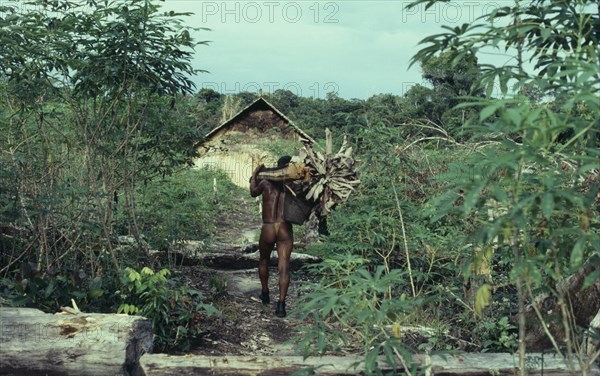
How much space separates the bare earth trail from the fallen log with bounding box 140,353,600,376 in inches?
13.8

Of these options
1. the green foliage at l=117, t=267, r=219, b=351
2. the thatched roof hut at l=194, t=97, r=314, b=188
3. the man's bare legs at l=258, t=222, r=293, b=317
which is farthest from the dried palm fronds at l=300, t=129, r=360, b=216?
the thatched roof hut at l=194, t=97, r=314, b=188

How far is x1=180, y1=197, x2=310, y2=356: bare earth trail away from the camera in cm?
715

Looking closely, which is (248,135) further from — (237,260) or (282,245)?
(282,245)

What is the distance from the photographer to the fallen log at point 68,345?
5328 mm

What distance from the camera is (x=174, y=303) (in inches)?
270

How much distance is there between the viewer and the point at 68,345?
211 inches

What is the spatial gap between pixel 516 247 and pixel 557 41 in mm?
1302

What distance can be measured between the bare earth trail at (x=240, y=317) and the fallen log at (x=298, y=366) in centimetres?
35

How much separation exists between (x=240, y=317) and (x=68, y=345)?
2864 mm

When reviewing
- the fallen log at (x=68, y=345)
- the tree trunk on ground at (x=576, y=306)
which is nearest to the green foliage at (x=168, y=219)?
the fallen log at (x=68, y=345)

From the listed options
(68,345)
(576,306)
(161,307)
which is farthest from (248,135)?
(68,345)


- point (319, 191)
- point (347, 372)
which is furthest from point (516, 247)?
point (319, 191)

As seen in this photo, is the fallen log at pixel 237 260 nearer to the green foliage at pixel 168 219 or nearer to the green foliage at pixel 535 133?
the green foliage at pixel 168 219

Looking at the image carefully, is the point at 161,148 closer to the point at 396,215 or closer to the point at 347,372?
the point at 396,215
